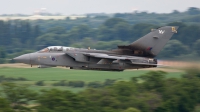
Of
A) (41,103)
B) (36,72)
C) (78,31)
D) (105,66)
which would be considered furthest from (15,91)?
(78,31)

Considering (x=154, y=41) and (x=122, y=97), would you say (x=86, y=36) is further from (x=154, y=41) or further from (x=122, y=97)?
(x=154, y=41)

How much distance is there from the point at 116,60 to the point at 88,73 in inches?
1406

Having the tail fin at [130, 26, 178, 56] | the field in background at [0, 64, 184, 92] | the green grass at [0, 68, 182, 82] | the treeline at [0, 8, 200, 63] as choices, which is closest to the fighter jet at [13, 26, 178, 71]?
the tail fin at [130, 26, 178, 56]

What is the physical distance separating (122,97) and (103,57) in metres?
16.9

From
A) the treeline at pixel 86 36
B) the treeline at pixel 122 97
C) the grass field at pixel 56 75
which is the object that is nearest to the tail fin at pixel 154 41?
the treeline at pixel 122 97

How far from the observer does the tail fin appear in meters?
32.4

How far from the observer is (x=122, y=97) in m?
48.0

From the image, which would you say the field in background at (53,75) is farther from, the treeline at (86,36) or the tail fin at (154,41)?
the tail fin at (154,41)

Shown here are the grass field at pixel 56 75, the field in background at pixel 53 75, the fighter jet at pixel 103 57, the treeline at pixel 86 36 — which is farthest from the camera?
the treeline at pixel 86 36

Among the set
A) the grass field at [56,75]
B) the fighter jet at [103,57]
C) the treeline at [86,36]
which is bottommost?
the grass field at [56,75]

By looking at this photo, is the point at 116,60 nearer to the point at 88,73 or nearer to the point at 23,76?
the point at 23,76

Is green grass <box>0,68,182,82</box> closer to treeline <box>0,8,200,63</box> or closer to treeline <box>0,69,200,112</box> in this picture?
treeline <box>0,69,200,112</box>

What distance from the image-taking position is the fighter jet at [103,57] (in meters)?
31.9

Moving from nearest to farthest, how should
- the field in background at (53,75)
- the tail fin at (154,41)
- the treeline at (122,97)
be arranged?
the tail fin at (154,41)
the treeline at (122,97)
the field in background at (53,75)
